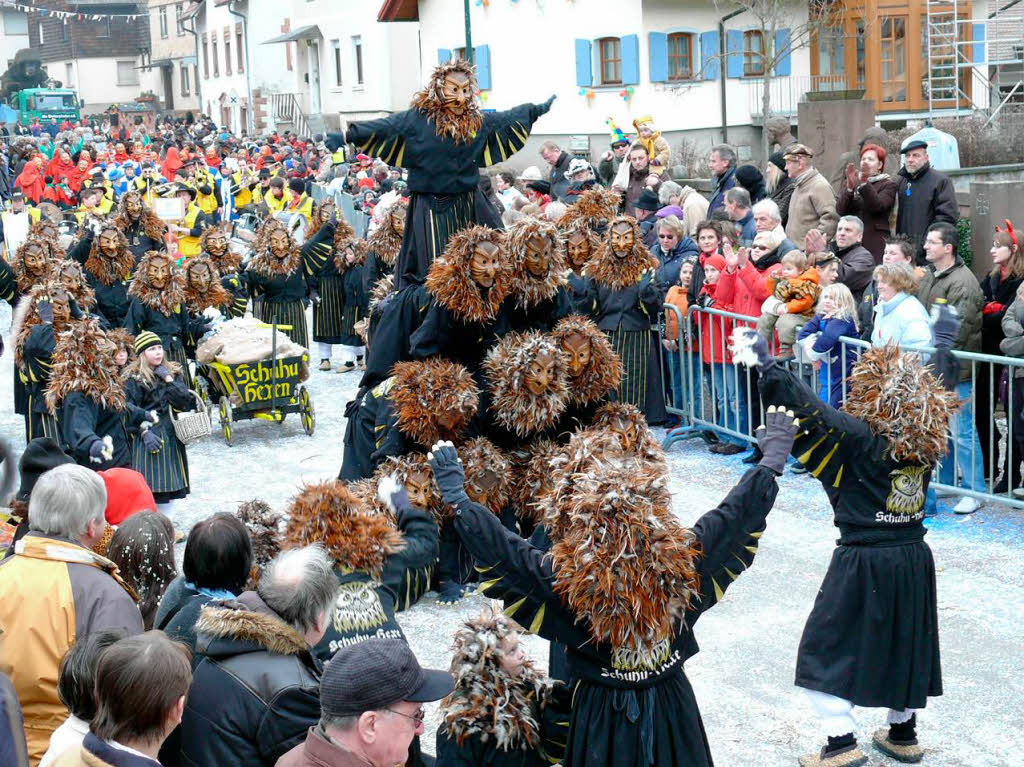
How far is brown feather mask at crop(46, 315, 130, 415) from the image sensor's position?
885 cm

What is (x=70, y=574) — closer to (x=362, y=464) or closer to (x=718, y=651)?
(x=362, y=464)

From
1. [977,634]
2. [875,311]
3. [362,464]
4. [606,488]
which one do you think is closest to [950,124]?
[875,311]

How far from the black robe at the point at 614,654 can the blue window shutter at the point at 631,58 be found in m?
26.5

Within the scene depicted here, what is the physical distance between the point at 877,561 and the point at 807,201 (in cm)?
688

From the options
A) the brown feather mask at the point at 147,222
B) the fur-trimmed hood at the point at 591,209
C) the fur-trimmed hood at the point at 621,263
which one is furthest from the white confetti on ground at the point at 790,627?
the brown feather mask at the point at 147,222

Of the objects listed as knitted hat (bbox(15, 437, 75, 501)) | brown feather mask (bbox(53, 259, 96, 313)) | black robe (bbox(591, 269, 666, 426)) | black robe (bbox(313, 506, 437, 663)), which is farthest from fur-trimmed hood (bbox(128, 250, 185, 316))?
black robe (bbox(313, 506, 437, 663))

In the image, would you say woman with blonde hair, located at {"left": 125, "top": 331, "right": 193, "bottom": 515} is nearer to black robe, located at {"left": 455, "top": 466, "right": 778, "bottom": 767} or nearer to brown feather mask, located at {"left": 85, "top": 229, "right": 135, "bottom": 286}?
brown feather mask, located at {"left": 85, "top": 229, "right": 135, "bottom": 286}

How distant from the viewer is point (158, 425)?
9.50 metres

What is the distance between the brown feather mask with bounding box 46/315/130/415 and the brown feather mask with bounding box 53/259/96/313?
7.35 feet

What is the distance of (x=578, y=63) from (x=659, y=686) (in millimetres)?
27274

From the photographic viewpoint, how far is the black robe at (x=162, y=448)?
934 cm

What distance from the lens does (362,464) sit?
6.89 metres

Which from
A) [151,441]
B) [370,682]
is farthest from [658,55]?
[370,682]

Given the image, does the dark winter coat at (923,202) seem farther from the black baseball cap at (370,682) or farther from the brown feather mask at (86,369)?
the black baseball cap at (370,682)
